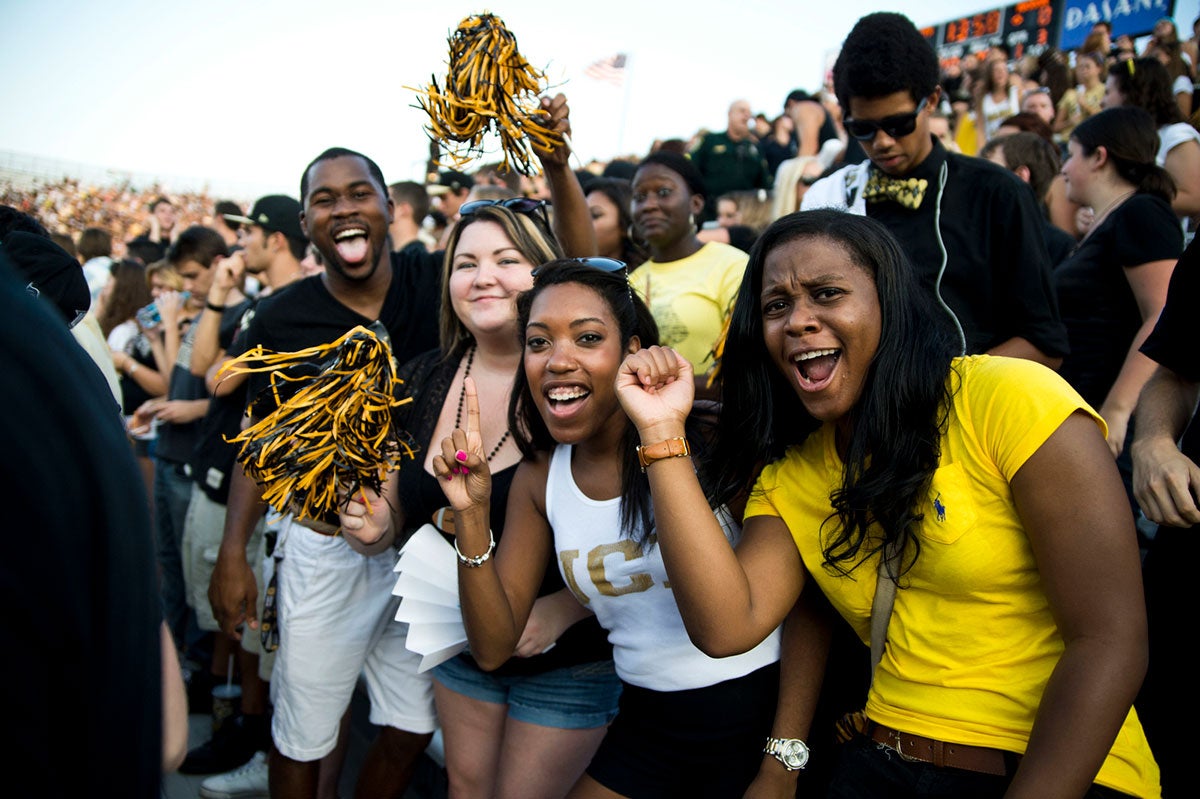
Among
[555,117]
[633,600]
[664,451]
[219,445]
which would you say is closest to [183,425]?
[219,445]

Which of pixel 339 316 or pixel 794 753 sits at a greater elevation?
pixel 339 316

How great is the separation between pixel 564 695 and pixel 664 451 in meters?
1.17

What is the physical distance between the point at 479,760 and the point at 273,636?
1.12 metres

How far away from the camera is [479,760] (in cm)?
285

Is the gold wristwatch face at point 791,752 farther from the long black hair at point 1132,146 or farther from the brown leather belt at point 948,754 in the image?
the long black hair at point 1132,146

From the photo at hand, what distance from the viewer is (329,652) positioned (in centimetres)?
328

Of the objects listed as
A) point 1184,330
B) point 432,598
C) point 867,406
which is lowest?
point 432,598

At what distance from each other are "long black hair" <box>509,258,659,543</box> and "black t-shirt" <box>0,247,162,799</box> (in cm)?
154

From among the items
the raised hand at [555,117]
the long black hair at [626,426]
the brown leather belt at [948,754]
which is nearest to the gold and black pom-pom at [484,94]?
the raised hand at [555,117]

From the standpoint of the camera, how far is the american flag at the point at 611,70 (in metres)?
15.7

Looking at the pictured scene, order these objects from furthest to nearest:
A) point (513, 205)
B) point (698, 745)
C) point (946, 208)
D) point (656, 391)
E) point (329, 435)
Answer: point (513, 205) < point (946, 208) < point (329, 435) < point (698, 745) < point (656, 391)

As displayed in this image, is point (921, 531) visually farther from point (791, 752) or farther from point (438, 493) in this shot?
point (438, 493)

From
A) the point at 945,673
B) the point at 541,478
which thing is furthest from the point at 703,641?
the point at 541,478

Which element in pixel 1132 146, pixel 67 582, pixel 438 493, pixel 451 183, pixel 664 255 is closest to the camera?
pixel 67 582
